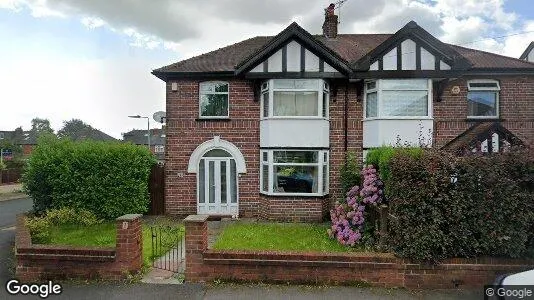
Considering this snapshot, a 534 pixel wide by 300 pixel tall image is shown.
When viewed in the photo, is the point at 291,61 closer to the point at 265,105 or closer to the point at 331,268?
the point at 265,105

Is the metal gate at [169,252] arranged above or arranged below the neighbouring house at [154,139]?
below

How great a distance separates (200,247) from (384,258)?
3.03m

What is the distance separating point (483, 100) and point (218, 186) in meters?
9.62

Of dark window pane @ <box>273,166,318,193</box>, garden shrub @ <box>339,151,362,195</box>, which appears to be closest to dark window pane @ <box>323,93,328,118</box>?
garden shrub @ <box>339,151,362,195</box>

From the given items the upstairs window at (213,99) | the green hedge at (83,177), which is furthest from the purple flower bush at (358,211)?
the green hedge at (83,177)

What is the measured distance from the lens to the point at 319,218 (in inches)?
464

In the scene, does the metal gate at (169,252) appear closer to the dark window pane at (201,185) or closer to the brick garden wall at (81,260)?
the brick garden wall at (81,260)

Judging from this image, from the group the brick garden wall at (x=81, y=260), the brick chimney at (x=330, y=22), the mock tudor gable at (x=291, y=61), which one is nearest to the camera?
the brick garden wall at (x=81, y=260)

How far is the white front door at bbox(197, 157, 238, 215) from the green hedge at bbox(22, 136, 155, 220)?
2226 millimetres

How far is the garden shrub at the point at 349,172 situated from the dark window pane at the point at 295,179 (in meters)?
0.91

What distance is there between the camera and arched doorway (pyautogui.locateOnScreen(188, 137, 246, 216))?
1249 cm

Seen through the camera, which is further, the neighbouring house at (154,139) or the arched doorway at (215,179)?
the neighbouring house at (154,139)

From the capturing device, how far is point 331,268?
596 cm

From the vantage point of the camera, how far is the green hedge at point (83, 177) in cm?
1062
